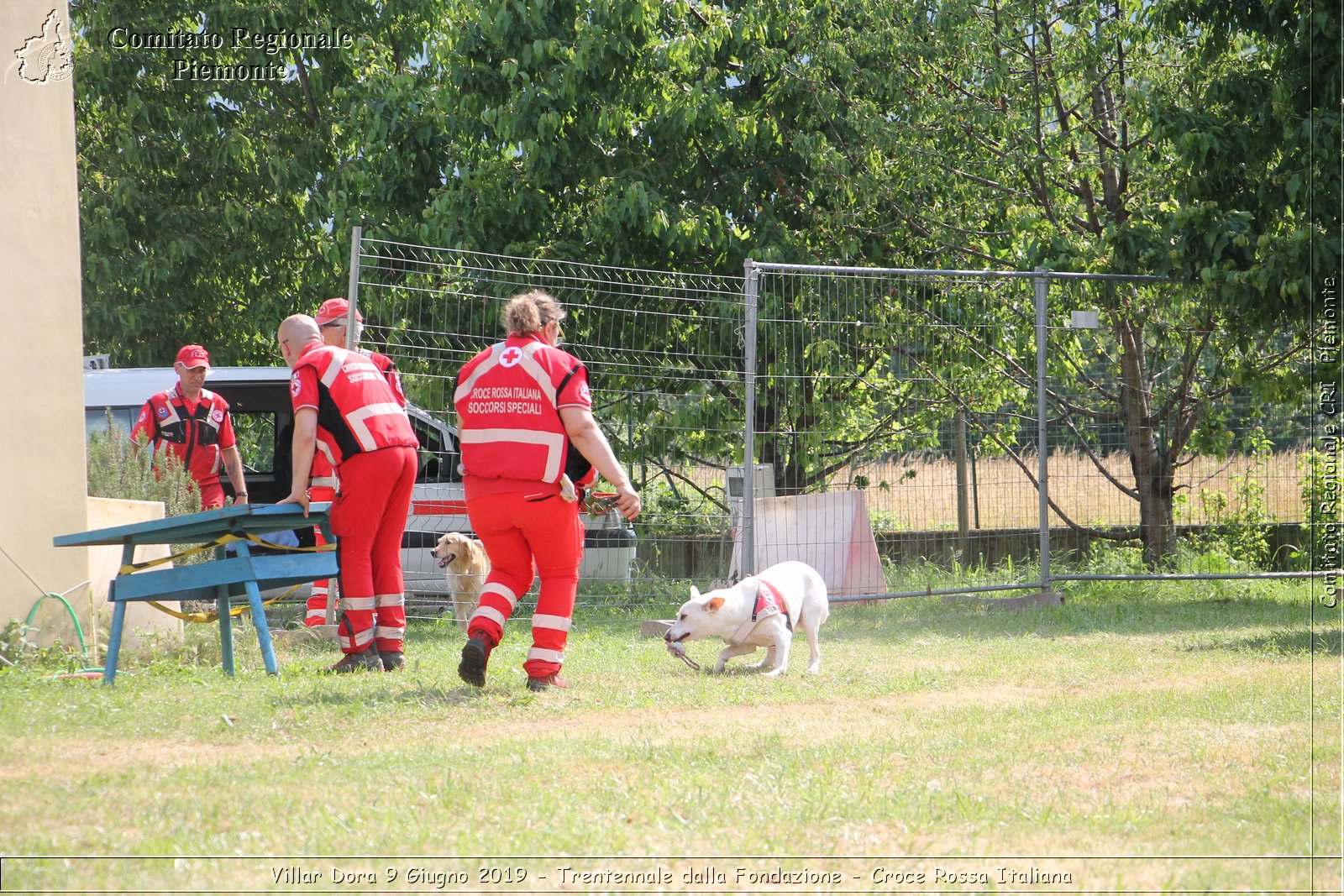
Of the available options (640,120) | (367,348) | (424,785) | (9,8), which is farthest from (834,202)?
(424,785)

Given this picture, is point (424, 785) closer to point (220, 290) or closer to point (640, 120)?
point (640, 120)

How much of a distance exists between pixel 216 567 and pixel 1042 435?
23.3 ft

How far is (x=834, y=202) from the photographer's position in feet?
40.4

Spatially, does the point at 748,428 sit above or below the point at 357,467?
above

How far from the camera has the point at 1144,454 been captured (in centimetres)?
1102

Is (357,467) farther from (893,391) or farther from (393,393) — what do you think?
(893,391)

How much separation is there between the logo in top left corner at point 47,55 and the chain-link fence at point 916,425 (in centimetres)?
321

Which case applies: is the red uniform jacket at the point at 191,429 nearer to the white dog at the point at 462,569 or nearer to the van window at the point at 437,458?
the white dog at the point at 462,569

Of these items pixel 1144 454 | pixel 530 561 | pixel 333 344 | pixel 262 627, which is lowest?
pixel 262 627

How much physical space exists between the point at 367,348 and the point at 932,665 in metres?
5.05

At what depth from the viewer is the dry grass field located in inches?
406

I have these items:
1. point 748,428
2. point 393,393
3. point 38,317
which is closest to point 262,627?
Result: point 393,393

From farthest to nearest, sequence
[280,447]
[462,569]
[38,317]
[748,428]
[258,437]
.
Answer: [258,437] → [280,447] → [748,428] → [462,569] → [38,317]

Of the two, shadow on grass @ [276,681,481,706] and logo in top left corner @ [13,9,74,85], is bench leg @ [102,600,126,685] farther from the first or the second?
logo in top left corner @ [13,9,74,85]
